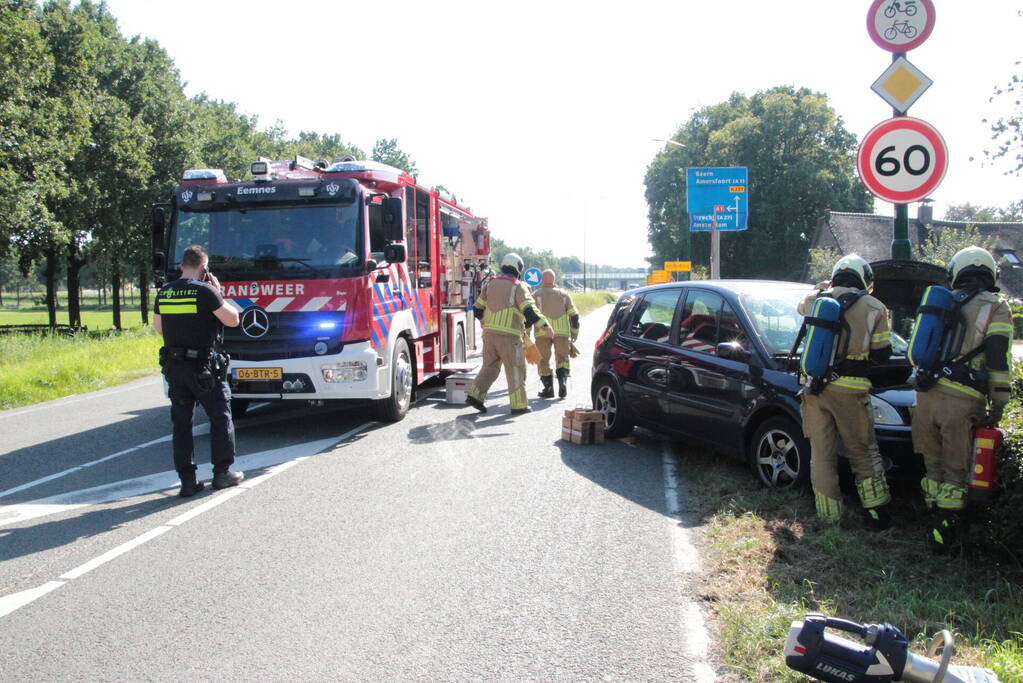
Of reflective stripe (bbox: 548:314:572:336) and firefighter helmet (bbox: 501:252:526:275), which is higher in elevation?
firefighter helmet (bbox: 501:252:526:275)

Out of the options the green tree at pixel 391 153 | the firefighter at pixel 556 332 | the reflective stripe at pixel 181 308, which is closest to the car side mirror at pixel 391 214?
the reflective stripe at pixel 181 308

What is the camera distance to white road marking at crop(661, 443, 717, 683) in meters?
3.40

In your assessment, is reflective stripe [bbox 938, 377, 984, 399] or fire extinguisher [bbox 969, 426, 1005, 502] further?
reflective stripe [bbox 938, 377, 984, 399]

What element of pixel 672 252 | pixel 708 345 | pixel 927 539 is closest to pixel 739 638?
Answer: pixel 927 539

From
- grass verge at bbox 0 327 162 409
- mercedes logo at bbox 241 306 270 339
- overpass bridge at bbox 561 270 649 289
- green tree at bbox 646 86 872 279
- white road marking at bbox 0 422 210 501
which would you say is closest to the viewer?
white road marking at bbox 0 422 210 501

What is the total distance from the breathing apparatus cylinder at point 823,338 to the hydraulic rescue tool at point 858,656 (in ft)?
7.78

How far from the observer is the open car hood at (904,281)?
5695 millimetres

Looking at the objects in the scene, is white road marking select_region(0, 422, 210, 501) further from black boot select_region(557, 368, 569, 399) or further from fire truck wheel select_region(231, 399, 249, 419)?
black boot select_region(557, 368, 569, 399)

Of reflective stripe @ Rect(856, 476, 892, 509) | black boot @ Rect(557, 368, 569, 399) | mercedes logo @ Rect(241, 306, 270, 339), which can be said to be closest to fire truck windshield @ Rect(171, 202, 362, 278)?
mercedes logo @ Rect(241, 306, 270, 339)

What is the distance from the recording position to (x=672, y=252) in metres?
64.2

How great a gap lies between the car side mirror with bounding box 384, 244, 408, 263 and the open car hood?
15.6 feet

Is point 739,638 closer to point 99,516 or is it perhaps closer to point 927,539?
point 927,539

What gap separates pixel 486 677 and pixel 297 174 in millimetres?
7135

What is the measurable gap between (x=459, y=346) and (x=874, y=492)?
8375mm
